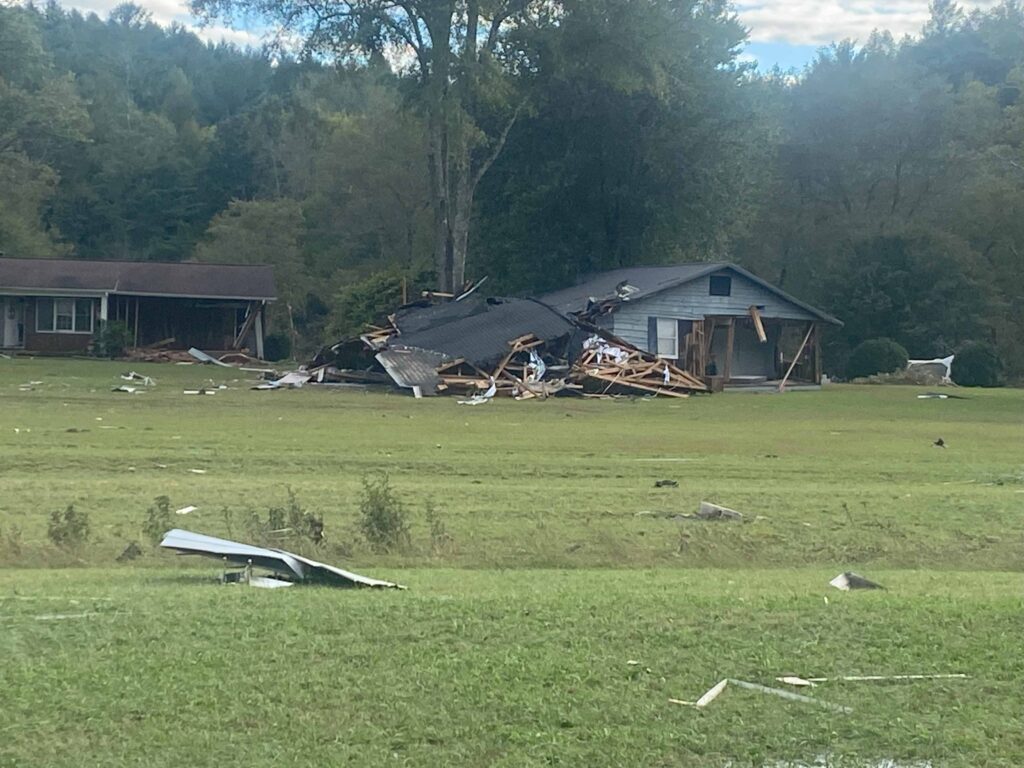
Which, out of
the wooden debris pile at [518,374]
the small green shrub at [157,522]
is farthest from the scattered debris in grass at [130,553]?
the wooden debris pile at [518,374]

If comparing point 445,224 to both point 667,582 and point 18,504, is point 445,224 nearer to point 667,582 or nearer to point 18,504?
point 18,504

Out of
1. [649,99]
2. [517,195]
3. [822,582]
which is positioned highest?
[649,99]

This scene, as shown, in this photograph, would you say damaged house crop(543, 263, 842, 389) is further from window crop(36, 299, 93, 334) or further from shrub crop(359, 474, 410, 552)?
shrub crop(359, 474, 410, 552)

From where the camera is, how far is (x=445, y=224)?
5200 cm

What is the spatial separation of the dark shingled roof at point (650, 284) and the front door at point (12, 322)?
70.1ft

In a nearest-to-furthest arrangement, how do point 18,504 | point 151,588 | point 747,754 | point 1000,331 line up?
1. point 747,754
2. point 151,588
3. point 18,504
4. point 1000,331

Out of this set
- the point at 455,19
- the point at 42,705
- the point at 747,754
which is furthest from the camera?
the point at 455,19

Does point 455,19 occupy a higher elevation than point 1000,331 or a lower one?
higher

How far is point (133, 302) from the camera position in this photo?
54188 millimetres

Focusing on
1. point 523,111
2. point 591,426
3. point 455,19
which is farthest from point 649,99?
point 591,426

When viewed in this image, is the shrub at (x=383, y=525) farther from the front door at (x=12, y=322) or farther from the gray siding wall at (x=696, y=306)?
the front door at (x=12, y=322)

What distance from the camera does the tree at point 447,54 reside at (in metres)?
47.3

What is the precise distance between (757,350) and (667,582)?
39.5m

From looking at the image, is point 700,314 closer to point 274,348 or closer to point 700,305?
point 700,305
